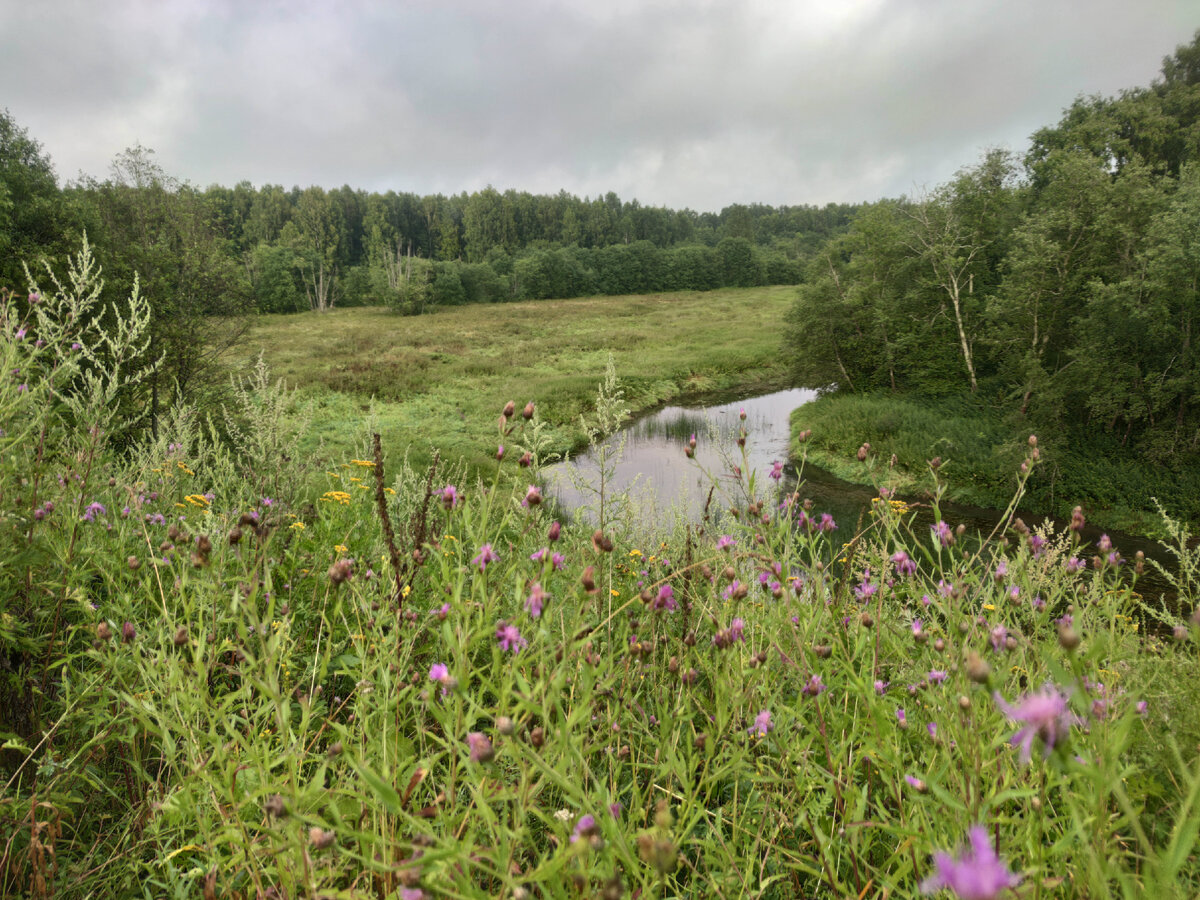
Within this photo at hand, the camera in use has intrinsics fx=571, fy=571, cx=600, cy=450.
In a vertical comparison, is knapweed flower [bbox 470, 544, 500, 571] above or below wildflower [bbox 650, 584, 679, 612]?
above

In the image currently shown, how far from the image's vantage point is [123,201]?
10602 millimetres

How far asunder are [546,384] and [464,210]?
63.8 m

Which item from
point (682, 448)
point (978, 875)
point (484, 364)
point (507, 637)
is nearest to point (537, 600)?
point (507, 637)

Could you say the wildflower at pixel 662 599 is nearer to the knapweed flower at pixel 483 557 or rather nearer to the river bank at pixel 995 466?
the knapweed flower at pixel 483 557

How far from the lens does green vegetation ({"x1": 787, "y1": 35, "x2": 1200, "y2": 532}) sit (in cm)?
1094

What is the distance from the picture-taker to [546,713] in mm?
826

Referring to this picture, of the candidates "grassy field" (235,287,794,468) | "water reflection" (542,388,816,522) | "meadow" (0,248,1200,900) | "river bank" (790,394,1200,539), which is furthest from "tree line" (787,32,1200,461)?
"meadow" (0,248,1200,900)

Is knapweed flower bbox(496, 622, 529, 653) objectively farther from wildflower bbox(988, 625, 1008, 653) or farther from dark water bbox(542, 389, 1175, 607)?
dark water bbox(542, 389, 1175, 607)

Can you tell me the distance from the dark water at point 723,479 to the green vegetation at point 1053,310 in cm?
121

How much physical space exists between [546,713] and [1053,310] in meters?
16.0

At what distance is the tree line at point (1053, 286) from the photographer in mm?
10945

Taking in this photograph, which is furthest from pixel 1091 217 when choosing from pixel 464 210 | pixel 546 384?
pixel 464 210

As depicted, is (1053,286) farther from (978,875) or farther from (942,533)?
(978,875)

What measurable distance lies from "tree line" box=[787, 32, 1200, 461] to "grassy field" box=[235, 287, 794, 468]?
6.79 meters
